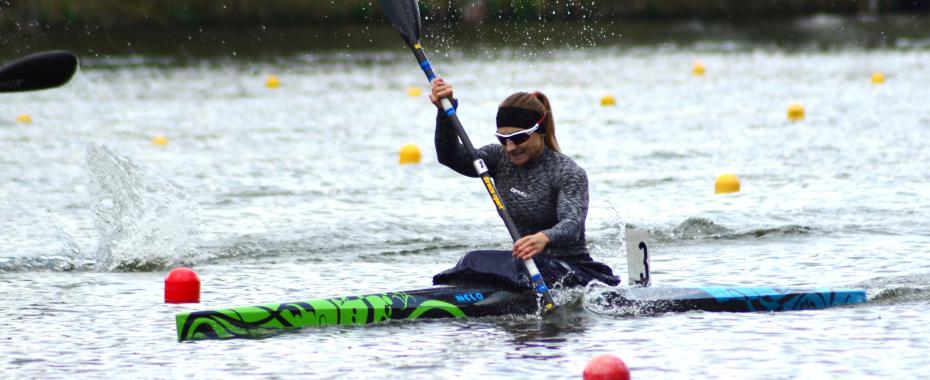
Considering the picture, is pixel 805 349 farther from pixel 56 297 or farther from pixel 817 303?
pixel 56 297

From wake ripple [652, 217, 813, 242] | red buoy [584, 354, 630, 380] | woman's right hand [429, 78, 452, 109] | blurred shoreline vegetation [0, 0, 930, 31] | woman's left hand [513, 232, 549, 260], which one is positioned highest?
blurred shoreline vegetation [0, 0, 930, 31]

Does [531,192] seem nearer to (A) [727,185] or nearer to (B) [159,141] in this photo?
(A) [727,185]

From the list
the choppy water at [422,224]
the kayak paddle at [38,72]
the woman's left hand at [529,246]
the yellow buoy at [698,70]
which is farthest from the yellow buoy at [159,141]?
the yellow buoy at [698,70]

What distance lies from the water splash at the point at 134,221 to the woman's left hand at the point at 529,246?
3.73 m

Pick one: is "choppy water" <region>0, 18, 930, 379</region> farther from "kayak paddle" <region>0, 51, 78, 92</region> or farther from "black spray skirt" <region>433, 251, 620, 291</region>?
"kayak paddle" <region>0, 51, 78, 92</region>

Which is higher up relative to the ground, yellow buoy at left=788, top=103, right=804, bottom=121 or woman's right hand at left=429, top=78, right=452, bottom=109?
yellow buoy at left=788, top=103, right=804, bottom=121

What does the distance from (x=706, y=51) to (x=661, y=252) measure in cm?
2791

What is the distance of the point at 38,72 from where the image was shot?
7160 mm

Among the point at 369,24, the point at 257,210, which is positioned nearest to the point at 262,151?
the point at 257,210

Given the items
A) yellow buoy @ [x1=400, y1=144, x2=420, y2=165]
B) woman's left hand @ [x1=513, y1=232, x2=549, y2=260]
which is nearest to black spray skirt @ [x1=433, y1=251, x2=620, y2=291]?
woman's left hand @ [x1=513, y1=232, x2=549, y2=260]

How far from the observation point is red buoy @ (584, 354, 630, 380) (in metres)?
6.51

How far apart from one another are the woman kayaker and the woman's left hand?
0.25 meters

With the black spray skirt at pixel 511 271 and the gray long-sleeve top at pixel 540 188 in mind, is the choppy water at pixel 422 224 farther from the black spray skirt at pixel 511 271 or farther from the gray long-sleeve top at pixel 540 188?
the gray long-sleeve top at pixel 540 188

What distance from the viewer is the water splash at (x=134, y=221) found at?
11054 mm
